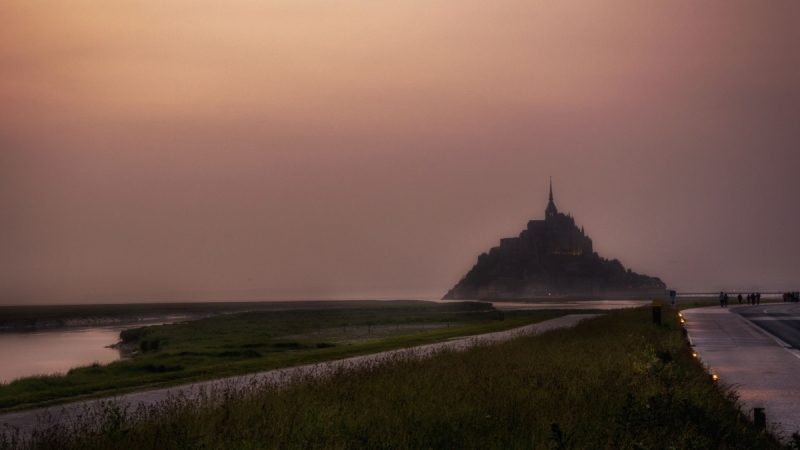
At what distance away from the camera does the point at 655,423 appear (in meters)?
12.2

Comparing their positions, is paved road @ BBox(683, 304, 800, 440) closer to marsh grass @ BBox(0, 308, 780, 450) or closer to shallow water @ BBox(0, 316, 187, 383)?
marsh grass @ BBox(0, 308, 780, 450)

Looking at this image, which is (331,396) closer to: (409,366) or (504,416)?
(504,416)

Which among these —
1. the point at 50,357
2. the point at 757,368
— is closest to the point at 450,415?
the point at 757,368

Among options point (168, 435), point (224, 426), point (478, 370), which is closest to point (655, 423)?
point (478, 370)

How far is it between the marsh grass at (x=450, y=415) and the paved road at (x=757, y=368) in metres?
0.87

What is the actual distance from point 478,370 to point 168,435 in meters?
8.55

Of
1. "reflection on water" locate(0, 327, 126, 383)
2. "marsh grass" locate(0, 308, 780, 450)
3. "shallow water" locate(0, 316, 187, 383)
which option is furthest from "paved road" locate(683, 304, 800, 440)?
"reflection on water" locate(0, 327, 126, 383)

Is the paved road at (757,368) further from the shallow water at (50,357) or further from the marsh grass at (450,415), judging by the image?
the shallow water at (50,357)

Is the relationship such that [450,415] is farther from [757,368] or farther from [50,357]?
[50,357]

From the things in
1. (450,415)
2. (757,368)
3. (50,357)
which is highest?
(450,415)

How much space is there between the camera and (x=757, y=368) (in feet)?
74.9

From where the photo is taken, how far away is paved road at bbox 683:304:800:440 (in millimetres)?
15188

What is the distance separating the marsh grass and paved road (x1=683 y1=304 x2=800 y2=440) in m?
0.87

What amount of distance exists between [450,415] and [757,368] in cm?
1471
